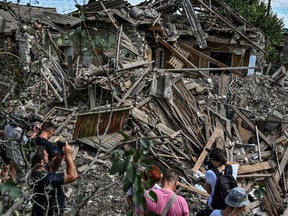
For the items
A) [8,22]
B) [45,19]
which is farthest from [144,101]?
[8,22]

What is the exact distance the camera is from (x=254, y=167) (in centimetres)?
823

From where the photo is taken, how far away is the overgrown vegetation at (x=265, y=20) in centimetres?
2316

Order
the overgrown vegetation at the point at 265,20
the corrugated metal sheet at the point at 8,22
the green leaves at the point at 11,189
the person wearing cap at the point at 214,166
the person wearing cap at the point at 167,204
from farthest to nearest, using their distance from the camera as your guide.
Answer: the overgrown vegetation at the point at 265,20 < the corrugated metal sheet at the point at 8,22 < the person wearing cap at the point at 214,166 < the person wearing cap at the point at 167,204 < the green leaves at the point at 11,189

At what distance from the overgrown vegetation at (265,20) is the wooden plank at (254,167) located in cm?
A: 1574

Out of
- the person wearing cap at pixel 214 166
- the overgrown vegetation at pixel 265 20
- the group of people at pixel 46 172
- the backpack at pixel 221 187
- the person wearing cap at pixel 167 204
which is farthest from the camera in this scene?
the overgrown vegetation at pixel 265 20

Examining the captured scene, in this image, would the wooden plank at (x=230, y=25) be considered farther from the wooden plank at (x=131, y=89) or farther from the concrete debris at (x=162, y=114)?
the wooden plank at (x=131, y=89)

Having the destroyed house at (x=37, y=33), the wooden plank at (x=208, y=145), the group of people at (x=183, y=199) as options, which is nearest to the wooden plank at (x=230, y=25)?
the destroyed house at (x=37, y=33)

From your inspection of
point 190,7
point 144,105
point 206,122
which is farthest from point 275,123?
point 190,7

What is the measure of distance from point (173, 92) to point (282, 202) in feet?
11.1

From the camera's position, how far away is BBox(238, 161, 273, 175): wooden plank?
8101 millimetres

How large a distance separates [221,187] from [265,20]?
21.5 m

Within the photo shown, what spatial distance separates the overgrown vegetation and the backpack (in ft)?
66.1

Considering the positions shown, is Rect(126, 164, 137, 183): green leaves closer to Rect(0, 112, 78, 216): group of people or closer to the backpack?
Rect(0, 112, 78, 216): group of people

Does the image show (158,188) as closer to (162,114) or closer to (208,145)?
(208,145)
